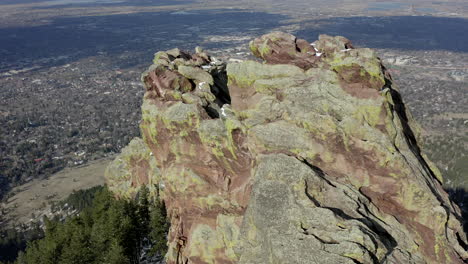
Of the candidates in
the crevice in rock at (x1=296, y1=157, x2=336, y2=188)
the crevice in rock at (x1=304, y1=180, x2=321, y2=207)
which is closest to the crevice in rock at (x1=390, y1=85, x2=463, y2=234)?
the crevice in rock at (x1=296, y1=157, x2=336, y2=188)

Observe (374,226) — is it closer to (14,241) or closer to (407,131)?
(407,131)

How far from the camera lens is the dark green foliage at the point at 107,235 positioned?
3262 centimetres

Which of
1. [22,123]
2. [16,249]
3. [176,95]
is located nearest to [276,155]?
[176,95]

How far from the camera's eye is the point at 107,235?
33.7m

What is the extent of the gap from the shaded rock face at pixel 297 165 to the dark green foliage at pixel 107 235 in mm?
3836

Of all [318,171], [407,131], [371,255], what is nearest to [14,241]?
[318,171]

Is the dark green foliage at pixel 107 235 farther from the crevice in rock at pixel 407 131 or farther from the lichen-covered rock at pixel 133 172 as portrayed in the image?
the crevice in rock at pixel 407 131

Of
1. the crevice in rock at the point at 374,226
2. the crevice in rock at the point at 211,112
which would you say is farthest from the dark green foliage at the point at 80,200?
the crevice in rock at the point at 374,226

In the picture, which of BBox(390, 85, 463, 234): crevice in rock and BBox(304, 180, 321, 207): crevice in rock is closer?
BBox(304, 180, 321, 207): crevice in rock

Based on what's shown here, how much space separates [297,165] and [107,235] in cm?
2144

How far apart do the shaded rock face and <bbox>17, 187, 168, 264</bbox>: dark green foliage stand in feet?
12.6

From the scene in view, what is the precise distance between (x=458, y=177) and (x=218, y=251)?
106186mm

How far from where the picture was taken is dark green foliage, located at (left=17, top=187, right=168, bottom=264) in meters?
32.6

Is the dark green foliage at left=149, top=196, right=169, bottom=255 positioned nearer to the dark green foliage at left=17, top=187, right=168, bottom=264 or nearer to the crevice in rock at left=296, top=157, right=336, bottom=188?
the dark green foliage at left=17, top=187, right=168, bottom=264
